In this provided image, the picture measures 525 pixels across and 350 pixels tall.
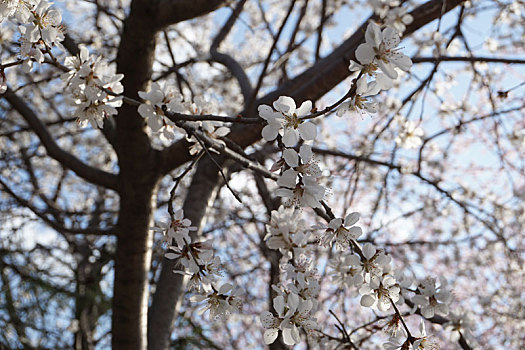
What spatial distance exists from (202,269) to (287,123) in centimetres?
41

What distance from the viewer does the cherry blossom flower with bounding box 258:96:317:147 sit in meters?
0.94

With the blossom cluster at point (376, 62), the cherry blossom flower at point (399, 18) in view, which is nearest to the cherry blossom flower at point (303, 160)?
the blossom cluster at point (376, 62)

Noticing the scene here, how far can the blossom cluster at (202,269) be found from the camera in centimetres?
110

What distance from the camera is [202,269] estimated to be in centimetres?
112

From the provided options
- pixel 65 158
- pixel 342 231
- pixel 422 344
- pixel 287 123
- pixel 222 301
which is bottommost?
pixel 422 344

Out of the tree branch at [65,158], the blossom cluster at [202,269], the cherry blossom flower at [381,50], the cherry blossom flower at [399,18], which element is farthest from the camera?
the tree branch at [65,158]

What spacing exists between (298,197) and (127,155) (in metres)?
1.08

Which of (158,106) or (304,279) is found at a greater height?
(158,106)

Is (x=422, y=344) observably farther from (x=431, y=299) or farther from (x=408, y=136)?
(x=408, y=136)

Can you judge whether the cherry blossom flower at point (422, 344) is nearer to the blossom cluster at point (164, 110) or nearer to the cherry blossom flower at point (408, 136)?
the blossom cluster at point (164, 110)

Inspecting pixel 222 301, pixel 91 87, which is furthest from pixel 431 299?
pixel 91 87

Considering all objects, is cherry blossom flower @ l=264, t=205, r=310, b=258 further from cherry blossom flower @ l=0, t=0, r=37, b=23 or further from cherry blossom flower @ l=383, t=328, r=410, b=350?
cherry blossom flower @ l=0, t=0, r=37, b=23

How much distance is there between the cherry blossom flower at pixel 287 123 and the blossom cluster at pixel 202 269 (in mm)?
323

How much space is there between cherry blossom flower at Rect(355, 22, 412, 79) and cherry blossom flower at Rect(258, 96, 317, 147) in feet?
0.47
